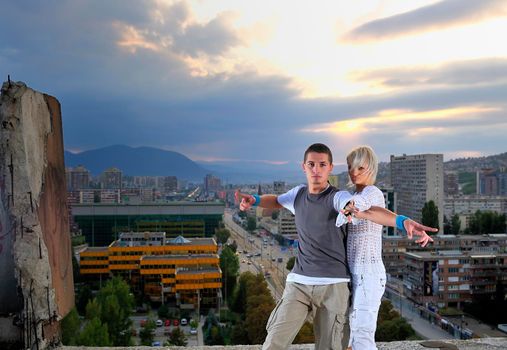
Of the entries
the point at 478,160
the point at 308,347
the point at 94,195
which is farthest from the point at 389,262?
the point at 478,160

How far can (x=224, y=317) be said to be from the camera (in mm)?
17391

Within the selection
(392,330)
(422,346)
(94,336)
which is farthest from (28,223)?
(392,330)

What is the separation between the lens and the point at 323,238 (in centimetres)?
192

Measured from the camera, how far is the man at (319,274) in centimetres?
191

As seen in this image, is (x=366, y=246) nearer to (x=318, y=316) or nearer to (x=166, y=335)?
(x=318, y=316)

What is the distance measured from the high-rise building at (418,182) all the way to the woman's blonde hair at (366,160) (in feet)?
120

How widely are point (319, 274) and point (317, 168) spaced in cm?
40

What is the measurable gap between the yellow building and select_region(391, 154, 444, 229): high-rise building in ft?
70.5

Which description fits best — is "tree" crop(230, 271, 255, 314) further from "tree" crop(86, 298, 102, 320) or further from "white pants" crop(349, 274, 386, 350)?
"white pants" crop(349, 274, 386, 350)

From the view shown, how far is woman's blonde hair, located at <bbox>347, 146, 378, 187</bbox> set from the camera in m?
1.93

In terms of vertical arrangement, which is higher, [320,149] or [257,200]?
[320,149]

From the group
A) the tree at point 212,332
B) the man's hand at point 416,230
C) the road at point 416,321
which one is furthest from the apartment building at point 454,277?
the man's hand at point 416,230

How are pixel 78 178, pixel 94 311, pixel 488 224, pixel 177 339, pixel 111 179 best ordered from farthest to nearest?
pixel 111 179, pixel 78 178, pixel 488 224, pixel 94 311, pixel 177 339

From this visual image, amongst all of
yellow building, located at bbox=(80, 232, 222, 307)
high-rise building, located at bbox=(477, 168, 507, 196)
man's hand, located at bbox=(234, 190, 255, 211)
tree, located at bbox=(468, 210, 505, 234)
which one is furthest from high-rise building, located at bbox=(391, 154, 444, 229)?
man's hand, located at bbox=(234, 190, 255, 211)
